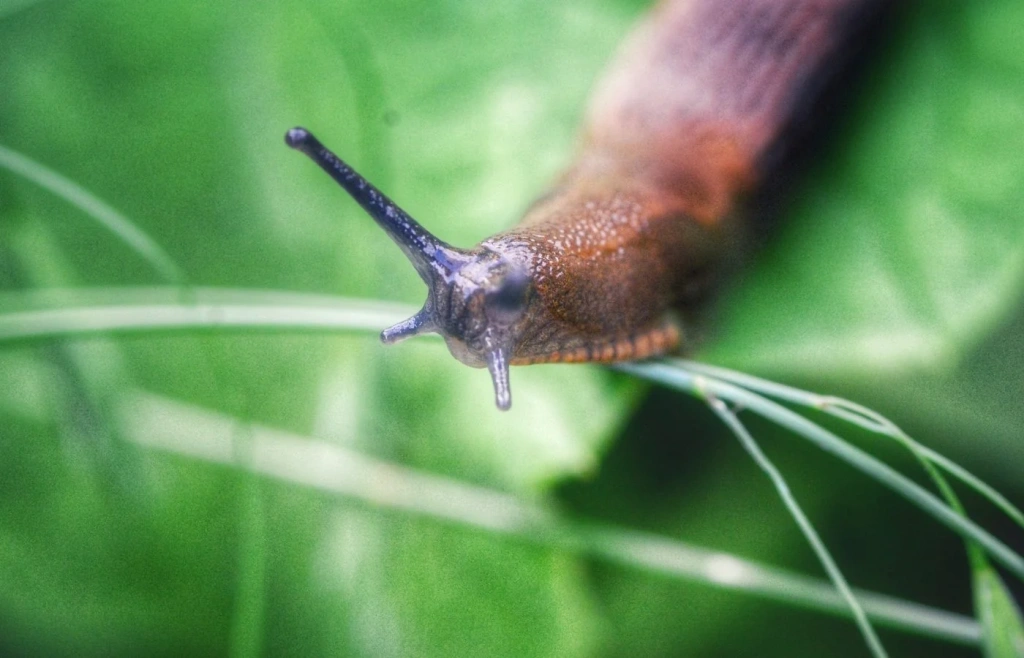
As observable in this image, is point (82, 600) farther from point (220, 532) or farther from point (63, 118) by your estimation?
point (63, 118)

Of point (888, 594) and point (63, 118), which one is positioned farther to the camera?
point (63, 118)

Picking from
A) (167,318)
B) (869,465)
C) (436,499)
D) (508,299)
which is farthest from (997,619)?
(167,318)

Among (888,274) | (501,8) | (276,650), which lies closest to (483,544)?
(276,650)

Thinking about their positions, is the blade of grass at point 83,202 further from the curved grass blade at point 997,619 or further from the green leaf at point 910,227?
the curved grass blade at point 997,619

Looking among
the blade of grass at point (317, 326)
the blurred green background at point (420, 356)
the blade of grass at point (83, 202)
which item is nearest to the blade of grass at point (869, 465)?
the blade of grass at point (317, 326)

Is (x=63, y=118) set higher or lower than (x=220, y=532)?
higher

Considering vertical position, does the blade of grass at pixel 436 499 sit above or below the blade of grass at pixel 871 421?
above

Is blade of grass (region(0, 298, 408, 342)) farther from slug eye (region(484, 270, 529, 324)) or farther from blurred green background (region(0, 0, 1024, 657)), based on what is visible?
slug eye (region(484, 270, 529, 324))
